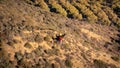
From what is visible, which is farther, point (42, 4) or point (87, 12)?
point (87, 12)

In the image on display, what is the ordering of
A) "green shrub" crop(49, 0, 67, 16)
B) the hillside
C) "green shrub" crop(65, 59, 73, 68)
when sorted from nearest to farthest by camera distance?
1. the hillside
2. "green shrub" crop(65, 59, 73, 68)
3. "green shrub" crop(49, 0, 67, 16)

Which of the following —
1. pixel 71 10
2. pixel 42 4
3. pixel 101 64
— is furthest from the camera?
pixel 71 10

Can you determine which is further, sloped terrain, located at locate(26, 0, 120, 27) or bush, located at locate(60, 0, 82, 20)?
bush, located at locate(60, 0, 82, 20)

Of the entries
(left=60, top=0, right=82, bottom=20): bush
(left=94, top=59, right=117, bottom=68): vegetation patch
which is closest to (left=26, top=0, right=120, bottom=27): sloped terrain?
(left=60, top=0, right=82, bottom=20): bush

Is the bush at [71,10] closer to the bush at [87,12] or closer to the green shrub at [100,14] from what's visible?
the bush at [87,12]

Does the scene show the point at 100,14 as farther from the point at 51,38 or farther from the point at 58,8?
the point at 51,38

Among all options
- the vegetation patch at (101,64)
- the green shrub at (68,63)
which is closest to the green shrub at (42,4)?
the green shrub at (68,63)

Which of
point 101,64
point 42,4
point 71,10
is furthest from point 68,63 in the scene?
point 71,10

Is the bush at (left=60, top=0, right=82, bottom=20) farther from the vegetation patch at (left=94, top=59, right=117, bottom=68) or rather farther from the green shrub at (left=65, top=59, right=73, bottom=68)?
the green shrub at (left=65, top=59, right=73, bottom=68)
